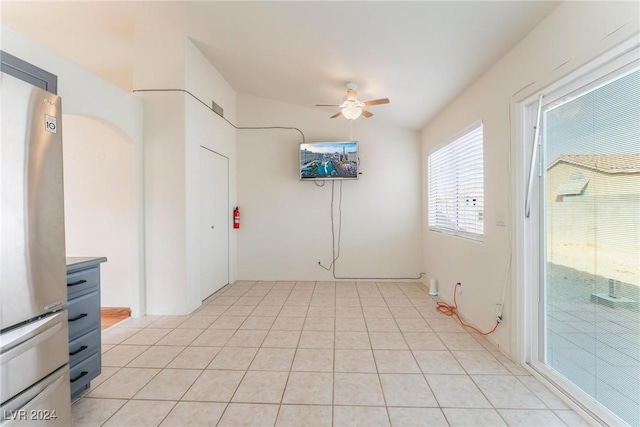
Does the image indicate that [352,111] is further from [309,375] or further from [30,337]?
[30,337]

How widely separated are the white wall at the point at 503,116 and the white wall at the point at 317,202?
3.51 feet

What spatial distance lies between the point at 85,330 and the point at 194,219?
1831 mm

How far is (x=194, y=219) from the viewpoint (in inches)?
140

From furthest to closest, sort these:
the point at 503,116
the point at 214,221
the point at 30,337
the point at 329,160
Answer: the point at 329,160, the point at 214,221, the point at 503,116, the point at 30,337

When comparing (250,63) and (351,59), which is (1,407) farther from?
(250,63)

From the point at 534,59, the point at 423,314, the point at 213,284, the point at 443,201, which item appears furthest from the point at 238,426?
the point at 443,201

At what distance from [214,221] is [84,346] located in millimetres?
2481

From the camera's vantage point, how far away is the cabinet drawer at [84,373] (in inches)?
69.7

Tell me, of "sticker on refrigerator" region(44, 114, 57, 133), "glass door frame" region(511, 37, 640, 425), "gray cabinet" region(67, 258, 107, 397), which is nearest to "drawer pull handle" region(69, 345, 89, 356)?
"gray cabinet" region(67, 258, 107, 397)

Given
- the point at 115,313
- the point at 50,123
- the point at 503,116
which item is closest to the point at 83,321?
the point at 50,123

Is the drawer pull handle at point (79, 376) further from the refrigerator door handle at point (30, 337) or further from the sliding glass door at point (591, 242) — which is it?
the sliding glass door at point (591, 242)

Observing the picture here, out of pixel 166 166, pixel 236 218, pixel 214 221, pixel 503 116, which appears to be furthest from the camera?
pixel 236 218

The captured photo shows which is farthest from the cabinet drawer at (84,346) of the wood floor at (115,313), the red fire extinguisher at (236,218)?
the red fire extinguisher at (236,218)

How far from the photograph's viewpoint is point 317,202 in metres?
4.95
